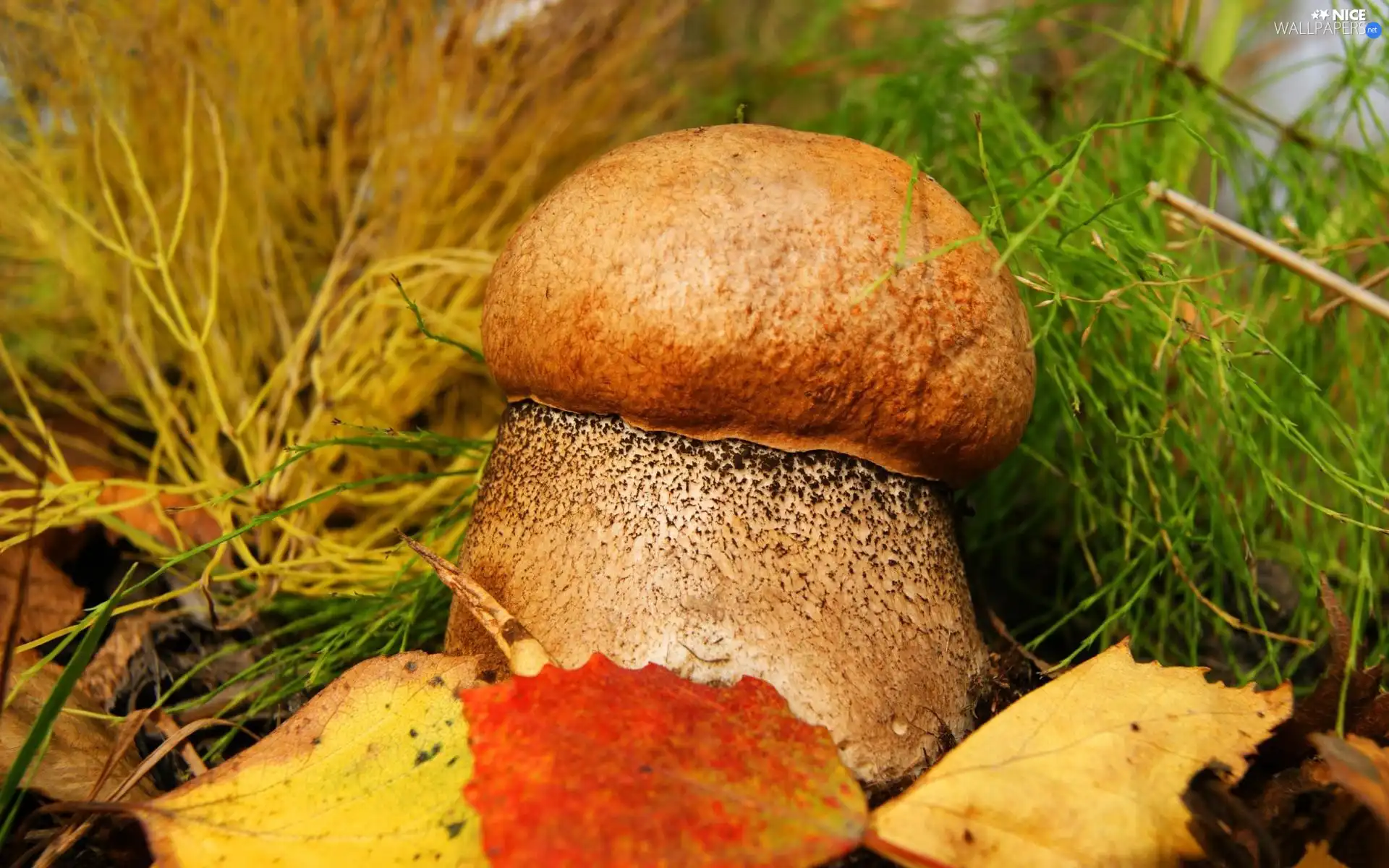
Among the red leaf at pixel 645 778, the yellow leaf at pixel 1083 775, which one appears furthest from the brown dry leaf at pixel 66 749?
the yellow leaf at pixel 1083 775

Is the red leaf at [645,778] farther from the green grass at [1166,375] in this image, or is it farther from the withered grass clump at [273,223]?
the withered grass clump at [273,223]

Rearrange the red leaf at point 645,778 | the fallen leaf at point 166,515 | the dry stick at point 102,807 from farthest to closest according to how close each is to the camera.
Result: the fallen leaf at point 166,515 < the dry stick at point 102,807 < the red leaf at point 645,778

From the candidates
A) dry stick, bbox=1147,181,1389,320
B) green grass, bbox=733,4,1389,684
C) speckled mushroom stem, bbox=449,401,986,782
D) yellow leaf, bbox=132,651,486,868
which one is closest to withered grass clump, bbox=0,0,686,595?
speckled mushroom stem, bbox=449,401,986,782

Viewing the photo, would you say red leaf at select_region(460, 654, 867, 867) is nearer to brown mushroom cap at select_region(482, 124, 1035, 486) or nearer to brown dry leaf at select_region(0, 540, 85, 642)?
brown mushroom cap at select_region(482, 124, 1035, 486)

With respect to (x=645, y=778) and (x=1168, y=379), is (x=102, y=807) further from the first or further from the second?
(x=1168, y=379)

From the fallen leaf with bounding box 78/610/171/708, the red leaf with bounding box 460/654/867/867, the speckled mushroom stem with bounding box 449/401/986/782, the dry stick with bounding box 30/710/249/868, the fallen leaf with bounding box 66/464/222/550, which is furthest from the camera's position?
the fallen leaf with bounding box 66/464/222/550

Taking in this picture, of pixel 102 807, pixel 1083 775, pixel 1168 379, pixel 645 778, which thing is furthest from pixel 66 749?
pixel 1168 379
